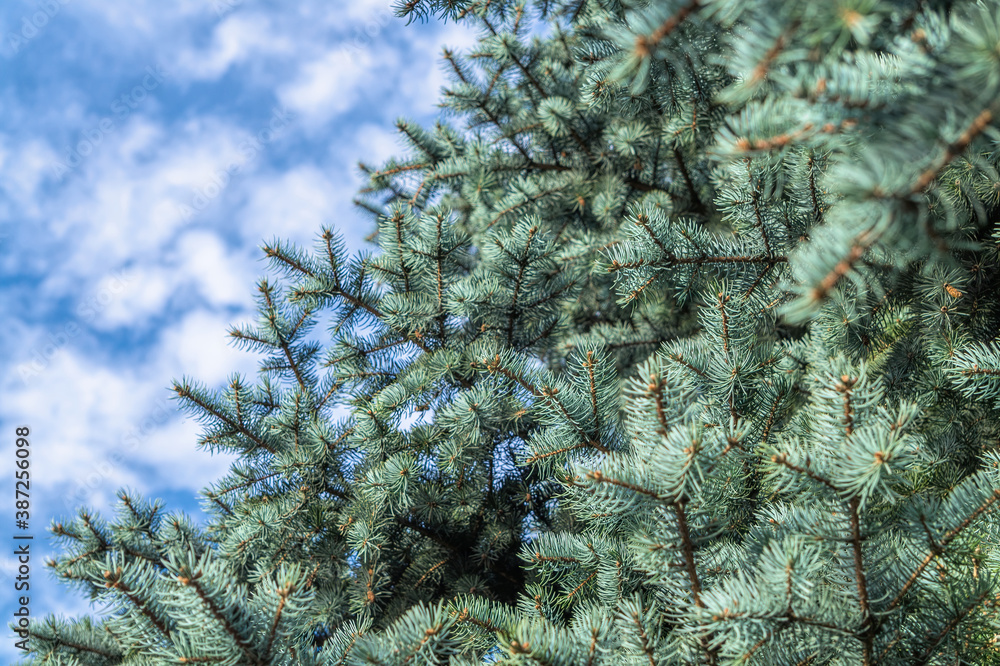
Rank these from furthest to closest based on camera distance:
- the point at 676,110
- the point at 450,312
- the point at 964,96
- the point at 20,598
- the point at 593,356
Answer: the point at 676,110
the point at 20,598
the point at 450,312
the point at 593,356
the point at 964,96

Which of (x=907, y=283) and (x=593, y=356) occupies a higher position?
(x=907, y=283)

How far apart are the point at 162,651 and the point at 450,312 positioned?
1308mm

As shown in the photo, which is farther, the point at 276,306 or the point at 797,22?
the point at 276,306

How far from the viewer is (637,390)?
42.9 inches

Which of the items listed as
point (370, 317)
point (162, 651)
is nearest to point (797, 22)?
point (162, 651)

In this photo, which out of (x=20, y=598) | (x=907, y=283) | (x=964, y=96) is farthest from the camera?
(x=20, y=598)

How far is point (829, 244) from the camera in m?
0.69

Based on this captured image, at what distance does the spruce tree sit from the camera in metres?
0.75

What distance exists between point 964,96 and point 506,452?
1.67m

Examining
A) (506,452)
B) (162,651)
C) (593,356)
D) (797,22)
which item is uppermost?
(506,452)

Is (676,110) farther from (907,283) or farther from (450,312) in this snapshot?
(450,312)

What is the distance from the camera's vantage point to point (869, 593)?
1.03m

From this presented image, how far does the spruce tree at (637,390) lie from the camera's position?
0.75 metres

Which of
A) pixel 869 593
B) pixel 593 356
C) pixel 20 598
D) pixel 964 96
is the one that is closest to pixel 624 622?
pixel 869 593
